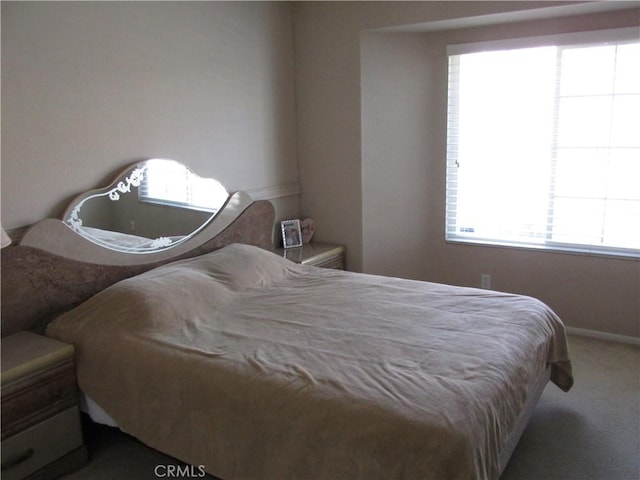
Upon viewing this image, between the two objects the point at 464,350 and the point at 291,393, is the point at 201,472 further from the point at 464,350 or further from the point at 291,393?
the point at 464,350

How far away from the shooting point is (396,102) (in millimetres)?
4039

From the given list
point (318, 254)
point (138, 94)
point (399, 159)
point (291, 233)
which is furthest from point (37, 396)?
point (399, 159)

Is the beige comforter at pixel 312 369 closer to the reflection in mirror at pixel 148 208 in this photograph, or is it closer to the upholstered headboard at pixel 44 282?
the upholstered headboard at pixel 44 282

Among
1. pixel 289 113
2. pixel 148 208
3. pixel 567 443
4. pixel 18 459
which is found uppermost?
pixel 289 113

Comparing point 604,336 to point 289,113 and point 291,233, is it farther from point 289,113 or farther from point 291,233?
point 289,113

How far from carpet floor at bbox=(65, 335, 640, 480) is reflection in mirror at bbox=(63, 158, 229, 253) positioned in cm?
95

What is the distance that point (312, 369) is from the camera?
2.06 m

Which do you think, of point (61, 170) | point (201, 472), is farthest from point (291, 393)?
point (61, 170)

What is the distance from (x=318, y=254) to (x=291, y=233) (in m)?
0.33

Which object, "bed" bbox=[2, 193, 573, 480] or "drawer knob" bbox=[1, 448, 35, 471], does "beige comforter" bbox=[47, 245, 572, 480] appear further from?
"drawer knob" bbox=[1, 448, 35, 471]

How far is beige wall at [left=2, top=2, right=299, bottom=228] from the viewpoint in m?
2.47

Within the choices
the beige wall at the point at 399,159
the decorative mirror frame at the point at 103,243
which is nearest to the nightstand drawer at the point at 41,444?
the decorative mirror frame at the point at 103,243

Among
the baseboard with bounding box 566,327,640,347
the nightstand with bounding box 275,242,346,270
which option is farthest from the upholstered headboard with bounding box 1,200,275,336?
the baseboard with bounding box 566,327,640,347

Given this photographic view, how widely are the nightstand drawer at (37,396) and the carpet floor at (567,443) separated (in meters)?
0.32
